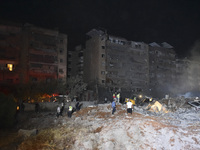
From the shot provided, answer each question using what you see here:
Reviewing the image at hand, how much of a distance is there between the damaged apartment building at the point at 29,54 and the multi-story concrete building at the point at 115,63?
30.7ft

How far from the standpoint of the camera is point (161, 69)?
78.0 m

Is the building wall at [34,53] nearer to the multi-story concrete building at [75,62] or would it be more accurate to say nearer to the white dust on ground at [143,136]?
the multi-story concrete building at [75,62]

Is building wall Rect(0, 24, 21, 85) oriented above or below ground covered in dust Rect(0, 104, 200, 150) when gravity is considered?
above

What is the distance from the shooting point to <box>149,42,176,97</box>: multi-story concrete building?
75000 millimetres

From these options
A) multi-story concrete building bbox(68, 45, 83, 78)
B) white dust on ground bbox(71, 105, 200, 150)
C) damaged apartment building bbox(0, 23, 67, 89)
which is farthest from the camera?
multi-story concrete building bbox(68, 45, 83, 78)

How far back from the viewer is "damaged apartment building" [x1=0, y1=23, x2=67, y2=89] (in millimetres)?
51906

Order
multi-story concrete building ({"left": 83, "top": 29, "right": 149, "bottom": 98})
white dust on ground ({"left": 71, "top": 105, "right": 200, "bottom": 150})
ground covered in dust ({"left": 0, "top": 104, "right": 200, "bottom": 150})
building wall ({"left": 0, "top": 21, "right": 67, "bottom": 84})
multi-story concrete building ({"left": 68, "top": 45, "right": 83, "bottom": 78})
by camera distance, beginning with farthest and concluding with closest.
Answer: multi-story concrete building ({"left": 68, "top": 45, "right": 83, "bottom": 78})
multi-story concrete building ({"left": 83, "top": 29, "right": 149, "bottom": 98})
building wall ({"left": 0, "top": 21, "right": 67, "bottom": 84})
ground covered in dust ({"left": 0, "top": 104, "right": 200, "bottom": 150})
white dust on ground ({"left": 71, "top": 105, "right": 200, "bottom": 150})

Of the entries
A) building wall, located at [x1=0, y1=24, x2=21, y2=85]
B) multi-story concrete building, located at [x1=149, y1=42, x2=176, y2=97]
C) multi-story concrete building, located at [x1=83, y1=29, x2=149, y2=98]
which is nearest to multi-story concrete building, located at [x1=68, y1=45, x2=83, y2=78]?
multi-story concrete building, located at [x1=83, y1=29, x2=149, y2=98]

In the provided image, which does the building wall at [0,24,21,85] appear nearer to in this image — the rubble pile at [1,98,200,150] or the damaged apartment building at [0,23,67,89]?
the damaged apartment building at [0,23,67,89]

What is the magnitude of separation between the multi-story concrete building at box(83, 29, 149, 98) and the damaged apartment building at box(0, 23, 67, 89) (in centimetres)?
935

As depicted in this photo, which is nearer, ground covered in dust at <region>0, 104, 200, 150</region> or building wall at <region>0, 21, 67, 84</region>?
ground covered in dust at <region>0, 104, 200, 150</region>

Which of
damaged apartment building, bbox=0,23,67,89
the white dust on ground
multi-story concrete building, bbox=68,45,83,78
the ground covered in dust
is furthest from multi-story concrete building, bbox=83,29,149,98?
the white dust on ground

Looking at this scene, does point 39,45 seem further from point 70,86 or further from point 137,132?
point 137,132

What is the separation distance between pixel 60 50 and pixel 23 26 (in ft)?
35.7
